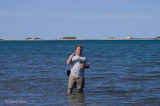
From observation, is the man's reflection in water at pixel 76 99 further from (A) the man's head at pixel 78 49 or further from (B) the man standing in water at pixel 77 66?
(A) the man's head at pixel 78 49

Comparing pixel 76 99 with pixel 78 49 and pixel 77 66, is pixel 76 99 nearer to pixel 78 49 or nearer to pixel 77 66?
pixel 77 66

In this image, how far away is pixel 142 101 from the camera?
10.9 meters

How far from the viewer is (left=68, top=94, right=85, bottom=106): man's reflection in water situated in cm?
1055

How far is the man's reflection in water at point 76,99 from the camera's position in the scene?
34.6 feet

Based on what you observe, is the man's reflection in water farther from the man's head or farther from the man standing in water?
the man's head

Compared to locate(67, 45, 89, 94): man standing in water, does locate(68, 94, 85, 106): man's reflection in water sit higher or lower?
lower

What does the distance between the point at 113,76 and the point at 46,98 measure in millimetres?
6411

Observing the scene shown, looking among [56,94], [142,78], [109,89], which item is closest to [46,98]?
[56,94]

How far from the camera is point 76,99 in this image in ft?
36.9

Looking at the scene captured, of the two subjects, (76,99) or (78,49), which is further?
(76,99)

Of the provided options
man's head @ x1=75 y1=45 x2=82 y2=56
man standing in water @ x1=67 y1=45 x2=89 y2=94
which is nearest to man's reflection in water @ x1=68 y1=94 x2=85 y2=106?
man standing in water @ x1=67 y1=45 x2=89 y2=94

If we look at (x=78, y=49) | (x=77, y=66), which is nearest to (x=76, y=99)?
(x=77, y=66)

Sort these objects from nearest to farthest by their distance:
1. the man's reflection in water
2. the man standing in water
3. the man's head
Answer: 1. the man's reflection in water
2. the man's head
3. the man standing in water

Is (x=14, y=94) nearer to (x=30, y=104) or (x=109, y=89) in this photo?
(x=30, y=104)
